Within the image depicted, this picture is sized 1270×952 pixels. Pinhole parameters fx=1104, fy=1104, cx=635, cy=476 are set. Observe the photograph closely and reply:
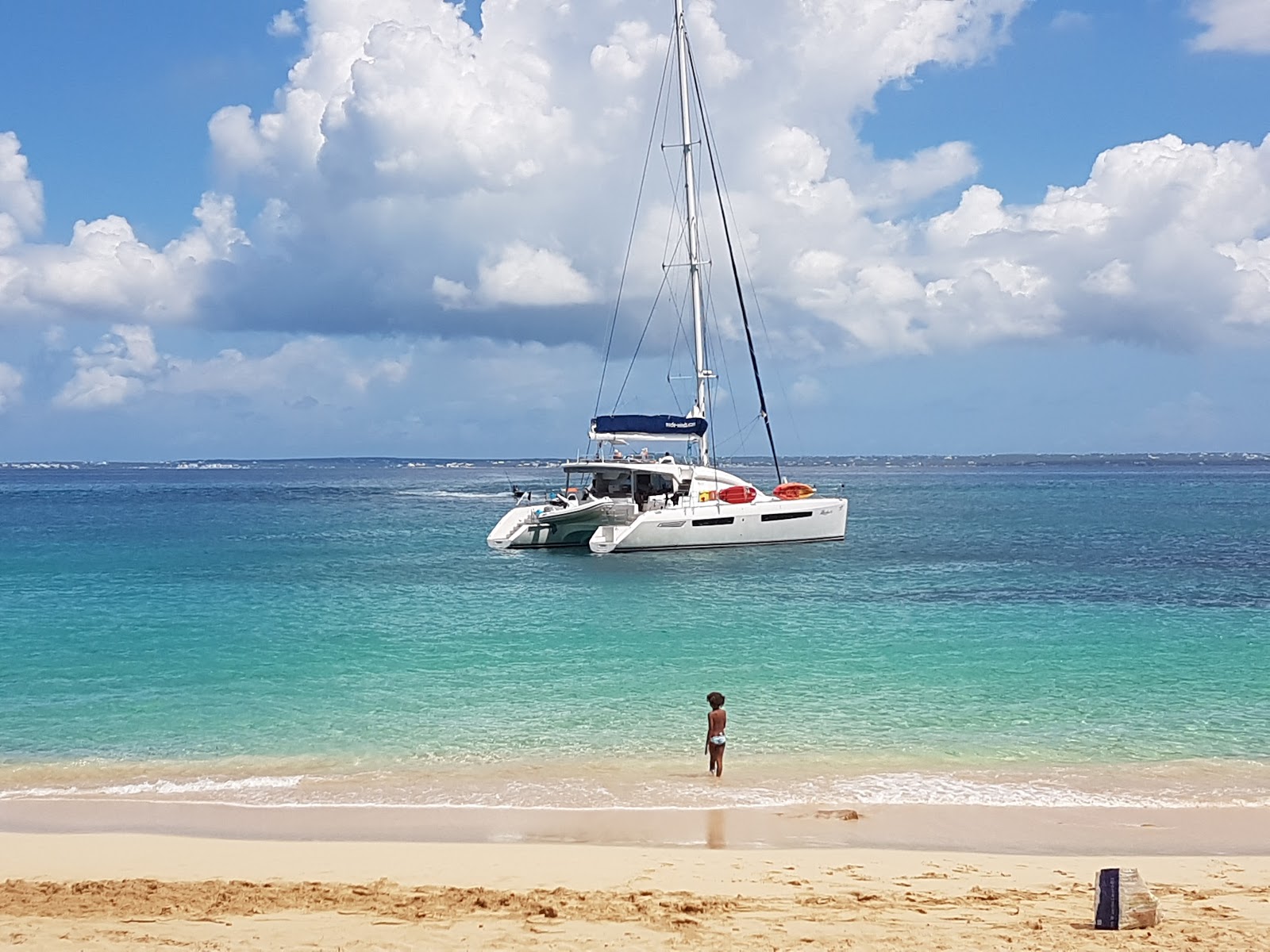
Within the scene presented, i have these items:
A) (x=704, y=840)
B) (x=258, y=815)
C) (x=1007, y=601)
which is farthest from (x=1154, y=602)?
(x=258, y=815)

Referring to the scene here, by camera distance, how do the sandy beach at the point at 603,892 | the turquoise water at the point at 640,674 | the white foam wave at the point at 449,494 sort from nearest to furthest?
the sandy beach at the point at 603,892 < the turquoise water at the point at 640,674 < the white foam wave at the point at 449,494

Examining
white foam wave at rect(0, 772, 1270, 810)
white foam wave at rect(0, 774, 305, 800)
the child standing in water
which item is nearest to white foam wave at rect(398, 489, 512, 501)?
white foam wave at rect(0, 774, 305, 800)

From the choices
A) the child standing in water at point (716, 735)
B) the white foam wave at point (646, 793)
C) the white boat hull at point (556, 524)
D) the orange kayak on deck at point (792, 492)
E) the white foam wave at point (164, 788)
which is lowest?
the white foam wave at point (164, 788)

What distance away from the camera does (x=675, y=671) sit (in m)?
19.6

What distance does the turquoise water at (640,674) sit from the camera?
13461 millimetres

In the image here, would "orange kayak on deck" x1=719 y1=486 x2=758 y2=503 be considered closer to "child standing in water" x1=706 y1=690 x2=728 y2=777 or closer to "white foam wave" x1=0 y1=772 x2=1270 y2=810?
"white foam wave" x1=0 y1=772 x2=1270 y2=810

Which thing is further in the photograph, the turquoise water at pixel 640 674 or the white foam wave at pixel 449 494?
the white foam wave at pixel 449 494

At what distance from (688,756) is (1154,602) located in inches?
696

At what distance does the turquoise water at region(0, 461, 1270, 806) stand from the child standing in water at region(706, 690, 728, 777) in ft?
1.20

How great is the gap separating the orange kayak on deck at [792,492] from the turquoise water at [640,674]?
2.01 metres

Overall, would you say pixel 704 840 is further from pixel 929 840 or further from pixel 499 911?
pixel 499 911

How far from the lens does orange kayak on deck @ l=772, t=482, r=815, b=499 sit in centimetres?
4059

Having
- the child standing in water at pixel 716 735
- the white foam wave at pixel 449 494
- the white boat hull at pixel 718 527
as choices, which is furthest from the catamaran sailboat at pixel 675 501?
the white foam wave at pixel 449 494

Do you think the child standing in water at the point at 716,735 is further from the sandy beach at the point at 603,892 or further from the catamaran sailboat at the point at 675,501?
the catamaran sailboat at the point at 675,501
